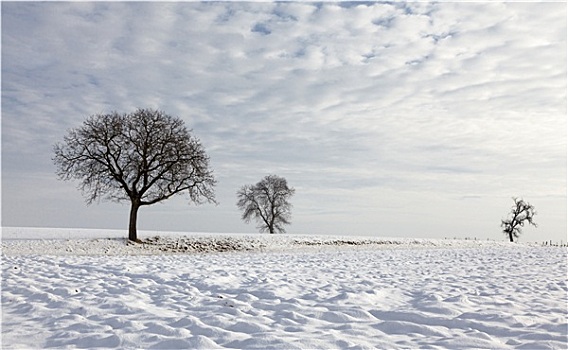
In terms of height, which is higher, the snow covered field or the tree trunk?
the tree trunk

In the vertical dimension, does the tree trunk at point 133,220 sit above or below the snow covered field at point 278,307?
above

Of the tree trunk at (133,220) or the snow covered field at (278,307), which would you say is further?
the tree trunk at (133,220)

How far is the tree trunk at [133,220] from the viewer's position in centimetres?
2958

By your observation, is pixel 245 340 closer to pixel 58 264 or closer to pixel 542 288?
pixel 542 288

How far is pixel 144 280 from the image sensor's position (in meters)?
10.2

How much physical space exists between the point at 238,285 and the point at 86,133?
2376cm

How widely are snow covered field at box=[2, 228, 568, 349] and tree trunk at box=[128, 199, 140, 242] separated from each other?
16.4 meters

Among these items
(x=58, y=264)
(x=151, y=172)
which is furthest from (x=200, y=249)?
(x=58, y=264)

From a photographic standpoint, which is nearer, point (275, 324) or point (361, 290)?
point (275, 324)

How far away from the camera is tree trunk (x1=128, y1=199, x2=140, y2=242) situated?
29.6m

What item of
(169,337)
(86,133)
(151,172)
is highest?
(86,133)

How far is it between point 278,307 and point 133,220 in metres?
23.9

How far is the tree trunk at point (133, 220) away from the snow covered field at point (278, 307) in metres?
16.4

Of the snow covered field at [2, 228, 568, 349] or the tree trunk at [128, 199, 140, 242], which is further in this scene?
the tree trunk at [128, 199, 140, 242]
